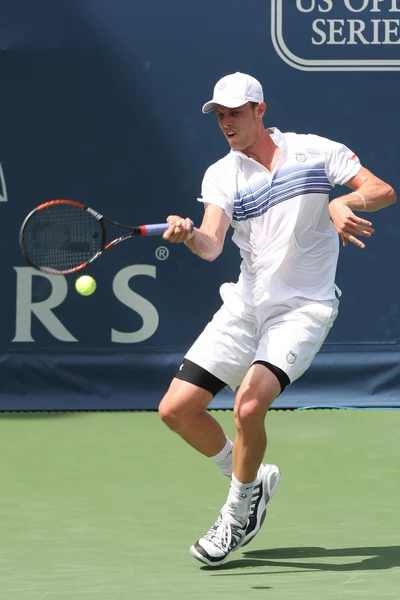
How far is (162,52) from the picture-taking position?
726cm

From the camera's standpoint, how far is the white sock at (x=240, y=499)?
14.2ft

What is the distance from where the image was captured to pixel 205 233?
4.39 metres

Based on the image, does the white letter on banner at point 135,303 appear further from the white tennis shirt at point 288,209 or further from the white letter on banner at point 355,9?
the white tennis shirt at point 288,209

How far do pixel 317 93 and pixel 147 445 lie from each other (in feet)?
7.26

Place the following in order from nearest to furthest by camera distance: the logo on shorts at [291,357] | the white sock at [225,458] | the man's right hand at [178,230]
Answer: the man's right hand at [178,230] → the logo on shorts at [291,357] → the white sock at [225,458]

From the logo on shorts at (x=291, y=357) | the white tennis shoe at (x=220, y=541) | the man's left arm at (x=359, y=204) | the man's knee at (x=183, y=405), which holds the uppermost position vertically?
the man's left arm at (x=359, y=204)

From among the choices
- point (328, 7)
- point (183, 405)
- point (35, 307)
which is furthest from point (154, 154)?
point (183, 405)

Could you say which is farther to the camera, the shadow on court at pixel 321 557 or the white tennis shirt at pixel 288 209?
the white tennis shirt at pixel 288 209

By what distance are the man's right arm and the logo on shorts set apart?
0.39 m

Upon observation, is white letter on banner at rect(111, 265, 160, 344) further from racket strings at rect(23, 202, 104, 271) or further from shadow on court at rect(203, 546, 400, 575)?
shadow on court at rect(203, 546, 400, 575)

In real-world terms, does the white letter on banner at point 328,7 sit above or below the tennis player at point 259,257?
above

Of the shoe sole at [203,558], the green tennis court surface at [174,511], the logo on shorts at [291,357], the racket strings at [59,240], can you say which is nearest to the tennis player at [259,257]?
the logo on shorts at [291,357]

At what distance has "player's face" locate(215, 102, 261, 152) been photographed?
176 inches

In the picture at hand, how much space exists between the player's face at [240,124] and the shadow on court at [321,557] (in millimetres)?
1349
